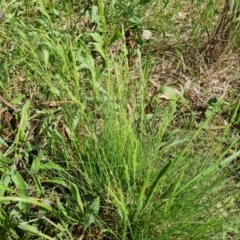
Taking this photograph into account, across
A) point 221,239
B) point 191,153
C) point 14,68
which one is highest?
point 14,68

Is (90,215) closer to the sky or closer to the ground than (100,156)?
closer to the ground

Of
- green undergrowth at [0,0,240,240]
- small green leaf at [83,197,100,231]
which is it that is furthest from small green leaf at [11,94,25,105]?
small green leaf at [83,197,100,231]

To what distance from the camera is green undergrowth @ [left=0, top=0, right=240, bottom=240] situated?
55.0 inches

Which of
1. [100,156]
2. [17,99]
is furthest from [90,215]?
[17,99]

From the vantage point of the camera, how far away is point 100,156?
4.75 ft

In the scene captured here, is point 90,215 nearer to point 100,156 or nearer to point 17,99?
point 100,156

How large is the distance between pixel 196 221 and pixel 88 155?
374mm

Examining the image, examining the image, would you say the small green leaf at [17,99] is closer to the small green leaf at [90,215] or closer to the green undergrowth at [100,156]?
the green undergrowth at [100,156]

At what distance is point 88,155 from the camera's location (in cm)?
148

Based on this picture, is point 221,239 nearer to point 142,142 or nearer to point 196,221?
point 196,221

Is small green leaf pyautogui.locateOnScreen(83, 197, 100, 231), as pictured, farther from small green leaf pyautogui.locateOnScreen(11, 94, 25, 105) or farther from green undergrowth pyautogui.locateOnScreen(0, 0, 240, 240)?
small green leaf pyautogui.locateOnScreen(11, 94, 25, 105)

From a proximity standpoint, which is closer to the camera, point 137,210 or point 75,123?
point 137,210


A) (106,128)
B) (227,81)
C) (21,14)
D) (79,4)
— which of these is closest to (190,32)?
(227,81)

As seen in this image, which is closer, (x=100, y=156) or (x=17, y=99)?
(x=100, y=156)
